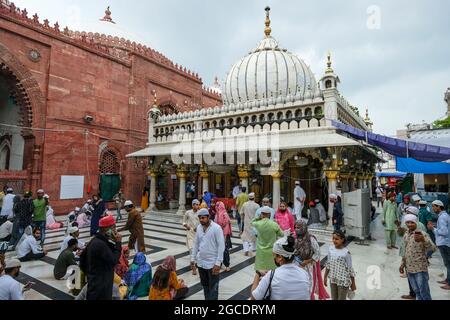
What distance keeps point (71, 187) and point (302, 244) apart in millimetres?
12216

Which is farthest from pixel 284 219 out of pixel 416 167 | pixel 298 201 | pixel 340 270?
pixel 416 167

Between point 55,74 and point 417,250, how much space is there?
1454 centimetres

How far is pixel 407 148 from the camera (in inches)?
273

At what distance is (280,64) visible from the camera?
11891 millimetres

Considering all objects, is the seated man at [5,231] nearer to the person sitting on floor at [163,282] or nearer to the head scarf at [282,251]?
the person sitting on floor at [163,282]

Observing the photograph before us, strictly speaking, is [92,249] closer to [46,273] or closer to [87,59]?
[46,273]

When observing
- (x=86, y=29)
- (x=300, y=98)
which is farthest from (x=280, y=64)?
(x=86, y=29)

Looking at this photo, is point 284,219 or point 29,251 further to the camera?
point 29,251

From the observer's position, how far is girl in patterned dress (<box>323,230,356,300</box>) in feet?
9.99

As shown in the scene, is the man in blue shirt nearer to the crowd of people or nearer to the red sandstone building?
the crowd of people

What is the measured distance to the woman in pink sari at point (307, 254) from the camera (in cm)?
340

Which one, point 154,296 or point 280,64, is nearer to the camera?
point 154,296

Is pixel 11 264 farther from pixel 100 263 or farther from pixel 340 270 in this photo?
pixel 340 270

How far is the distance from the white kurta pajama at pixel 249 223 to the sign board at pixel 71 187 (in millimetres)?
9875
